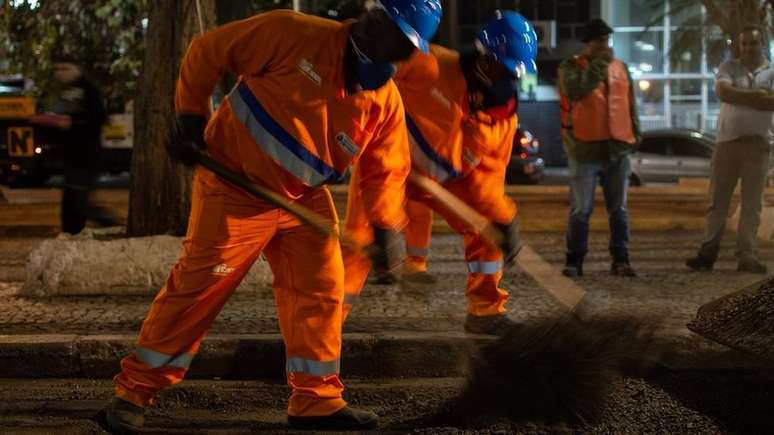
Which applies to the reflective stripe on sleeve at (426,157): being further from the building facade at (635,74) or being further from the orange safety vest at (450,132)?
the building facade at (635,74)

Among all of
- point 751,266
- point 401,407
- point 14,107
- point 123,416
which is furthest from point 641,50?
point 123,416

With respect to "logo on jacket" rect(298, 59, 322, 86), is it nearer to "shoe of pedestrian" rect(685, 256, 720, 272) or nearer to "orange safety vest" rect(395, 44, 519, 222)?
"orange safety vest" rect(395, 44, 519, 222)

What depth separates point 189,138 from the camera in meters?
4.72

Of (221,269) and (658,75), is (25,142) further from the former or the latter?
(658,75)

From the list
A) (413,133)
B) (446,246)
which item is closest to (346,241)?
(413,133)

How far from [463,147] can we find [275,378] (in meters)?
1.48

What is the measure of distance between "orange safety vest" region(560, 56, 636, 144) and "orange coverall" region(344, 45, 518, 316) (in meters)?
2.29

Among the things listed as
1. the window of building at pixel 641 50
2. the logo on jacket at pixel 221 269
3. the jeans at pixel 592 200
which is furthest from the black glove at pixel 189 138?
the window of building at pixel 641 50

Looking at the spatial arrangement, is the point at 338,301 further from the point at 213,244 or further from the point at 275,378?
the point at 275,378

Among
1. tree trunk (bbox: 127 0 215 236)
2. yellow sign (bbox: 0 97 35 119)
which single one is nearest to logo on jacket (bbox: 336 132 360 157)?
tree trunk (bbox: 127 0 215 236)

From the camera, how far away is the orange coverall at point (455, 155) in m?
5.99

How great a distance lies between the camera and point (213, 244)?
15.6 ft

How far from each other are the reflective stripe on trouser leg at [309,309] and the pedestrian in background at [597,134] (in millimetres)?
4021

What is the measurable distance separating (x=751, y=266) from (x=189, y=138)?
18.2 ft
